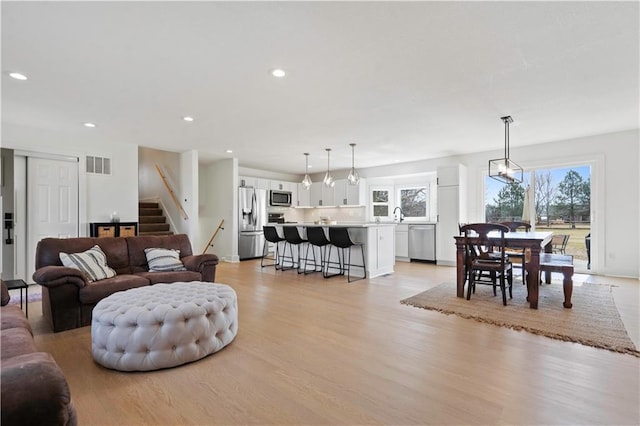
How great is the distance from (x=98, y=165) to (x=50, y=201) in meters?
0.95

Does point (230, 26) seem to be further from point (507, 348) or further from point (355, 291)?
point (355, 291)

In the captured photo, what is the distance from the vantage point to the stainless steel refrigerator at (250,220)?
25.2ft

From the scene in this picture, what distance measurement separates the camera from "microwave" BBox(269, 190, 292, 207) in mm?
8505

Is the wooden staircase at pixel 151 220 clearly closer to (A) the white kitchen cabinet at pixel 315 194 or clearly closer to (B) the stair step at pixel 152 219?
(B) the stair step at pixel 152 219

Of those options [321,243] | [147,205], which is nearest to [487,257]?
[321,243]

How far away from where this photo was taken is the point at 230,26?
2262 mm

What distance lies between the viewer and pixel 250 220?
311 inches

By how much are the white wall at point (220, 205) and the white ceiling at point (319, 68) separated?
2413mm

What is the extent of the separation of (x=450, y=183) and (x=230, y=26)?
19.1 ft

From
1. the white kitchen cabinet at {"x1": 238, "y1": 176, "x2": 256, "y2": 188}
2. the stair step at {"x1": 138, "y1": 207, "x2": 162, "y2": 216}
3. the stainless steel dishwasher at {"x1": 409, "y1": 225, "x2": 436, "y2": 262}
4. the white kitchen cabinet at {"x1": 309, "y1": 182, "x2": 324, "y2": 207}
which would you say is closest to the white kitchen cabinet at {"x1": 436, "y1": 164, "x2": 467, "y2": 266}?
the stainless steel dishwasher at {"x1": 409, "y1": 225, "x2": 436, "y2": 262}

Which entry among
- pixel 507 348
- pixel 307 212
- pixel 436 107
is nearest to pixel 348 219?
pixel 307 212

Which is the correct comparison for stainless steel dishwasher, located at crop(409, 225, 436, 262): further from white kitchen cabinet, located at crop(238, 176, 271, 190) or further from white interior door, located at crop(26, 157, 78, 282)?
white interior door, located at crop(26, 157, 78, 282)

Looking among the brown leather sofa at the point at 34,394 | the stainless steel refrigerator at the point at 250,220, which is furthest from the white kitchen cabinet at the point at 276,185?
the brown leather sofa at the point at 34,394

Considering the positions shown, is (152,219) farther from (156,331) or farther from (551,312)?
(551,312)
